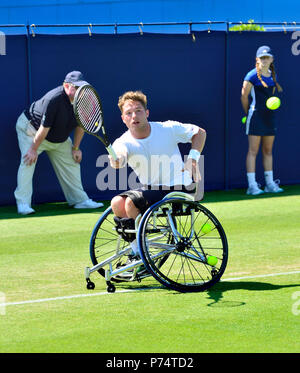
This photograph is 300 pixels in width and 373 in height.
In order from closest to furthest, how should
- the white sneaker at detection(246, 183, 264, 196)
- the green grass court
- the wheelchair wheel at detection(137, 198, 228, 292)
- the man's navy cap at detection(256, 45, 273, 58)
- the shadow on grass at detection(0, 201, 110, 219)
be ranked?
the green grass court → the wheelchair wheel at detection(137, 198, 228, 292) → the shadow on grass at detection(0, 201, 110, 219) → the man's navy cap at detection(256, 45, 273, 58) → the white sneaker at detection(246, 183, 264, 196)

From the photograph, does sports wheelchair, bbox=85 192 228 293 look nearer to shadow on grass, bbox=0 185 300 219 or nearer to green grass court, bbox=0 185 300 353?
green grass court, bbox=0 185 300 353

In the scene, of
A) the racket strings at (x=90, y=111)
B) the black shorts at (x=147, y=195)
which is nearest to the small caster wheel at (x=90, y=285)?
the black shorts at (x=147, y=195)

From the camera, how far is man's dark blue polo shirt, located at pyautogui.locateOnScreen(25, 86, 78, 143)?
35.7 feet

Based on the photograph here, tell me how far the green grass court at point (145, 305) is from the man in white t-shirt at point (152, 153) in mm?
832

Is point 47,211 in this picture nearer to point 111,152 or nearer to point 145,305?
point 111,152

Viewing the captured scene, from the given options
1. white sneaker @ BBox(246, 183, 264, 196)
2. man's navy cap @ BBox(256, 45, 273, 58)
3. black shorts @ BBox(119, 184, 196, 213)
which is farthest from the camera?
white sneaker @ BBox(246, 183, 264, 196)

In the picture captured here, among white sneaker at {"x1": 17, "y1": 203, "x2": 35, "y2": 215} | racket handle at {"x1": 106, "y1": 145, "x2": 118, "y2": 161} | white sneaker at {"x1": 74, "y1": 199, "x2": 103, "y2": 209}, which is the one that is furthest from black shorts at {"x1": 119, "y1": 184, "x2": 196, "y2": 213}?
white sneaker at {"x1": 74, "y1": 199, "x2": 103, "y2": 209}

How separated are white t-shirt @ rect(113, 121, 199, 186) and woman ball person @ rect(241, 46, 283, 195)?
20.0 feet

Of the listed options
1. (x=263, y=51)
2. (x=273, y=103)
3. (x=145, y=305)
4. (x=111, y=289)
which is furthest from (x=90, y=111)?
(x=273, y=103)

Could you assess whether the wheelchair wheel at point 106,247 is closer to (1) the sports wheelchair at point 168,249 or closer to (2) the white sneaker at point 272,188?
(1) the sports wheelchair at point 168,249

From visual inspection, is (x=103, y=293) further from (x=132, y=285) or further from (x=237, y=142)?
(x=237, y=142)

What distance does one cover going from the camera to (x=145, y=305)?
619cm
